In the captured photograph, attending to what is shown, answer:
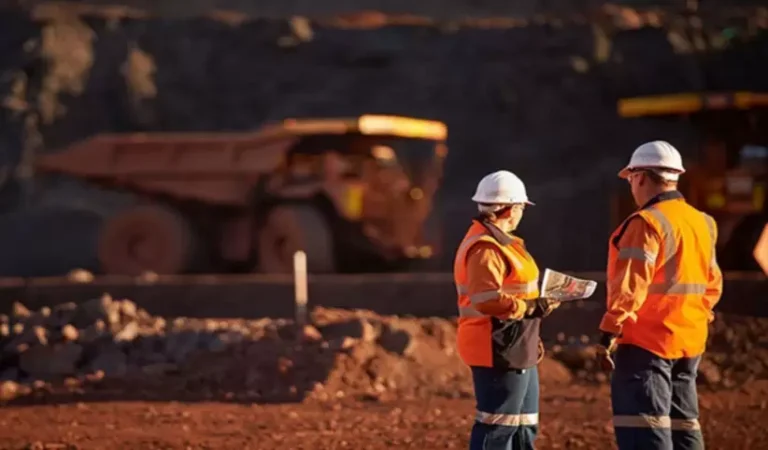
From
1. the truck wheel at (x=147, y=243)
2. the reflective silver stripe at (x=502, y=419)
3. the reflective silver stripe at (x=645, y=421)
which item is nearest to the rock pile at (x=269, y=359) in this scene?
the reflective silver stripe at (x=502, y=419)

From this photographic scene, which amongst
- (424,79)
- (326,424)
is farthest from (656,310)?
(424,79)

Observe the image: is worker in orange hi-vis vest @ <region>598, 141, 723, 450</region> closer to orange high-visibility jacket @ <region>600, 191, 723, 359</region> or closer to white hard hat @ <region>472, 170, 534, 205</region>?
orange high-visibility jacket @ <region>600, 191, 723, 359</region>

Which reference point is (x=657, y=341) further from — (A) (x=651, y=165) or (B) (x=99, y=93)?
(B) (x=99, y=93)

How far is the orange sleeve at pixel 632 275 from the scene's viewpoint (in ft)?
15.7

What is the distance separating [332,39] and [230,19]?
2.45 m

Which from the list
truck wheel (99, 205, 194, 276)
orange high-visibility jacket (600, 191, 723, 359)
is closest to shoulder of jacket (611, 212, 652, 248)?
orange high-visibility jacket (600, 191, 723, 359)

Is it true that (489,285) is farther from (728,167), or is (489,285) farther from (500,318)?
(728,167)

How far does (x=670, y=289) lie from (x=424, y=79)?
2050 cm

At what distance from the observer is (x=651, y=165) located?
16.6ft

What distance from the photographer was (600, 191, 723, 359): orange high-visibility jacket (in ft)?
15.9

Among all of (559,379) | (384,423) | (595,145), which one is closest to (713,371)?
(559,379)

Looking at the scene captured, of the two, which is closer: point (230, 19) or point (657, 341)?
point (657, 341)

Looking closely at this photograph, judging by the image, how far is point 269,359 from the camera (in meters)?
9.48

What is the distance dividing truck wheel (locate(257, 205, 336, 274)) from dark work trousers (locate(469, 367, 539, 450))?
10.2 meters
